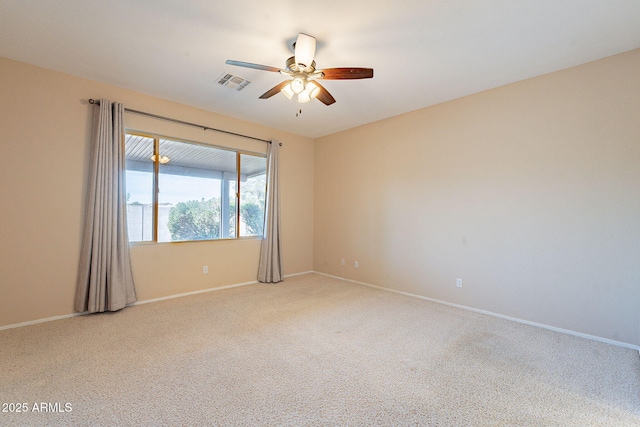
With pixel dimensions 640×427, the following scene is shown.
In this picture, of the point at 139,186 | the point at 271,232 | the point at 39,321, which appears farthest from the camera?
the point at 271,232

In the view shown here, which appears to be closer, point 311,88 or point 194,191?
point 311,88

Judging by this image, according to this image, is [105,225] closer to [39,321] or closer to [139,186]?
[139,186]

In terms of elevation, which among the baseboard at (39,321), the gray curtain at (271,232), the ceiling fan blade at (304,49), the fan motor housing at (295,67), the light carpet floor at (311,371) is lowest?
the light carpet floor at (311,371)

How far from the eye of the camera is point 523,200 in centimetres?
310

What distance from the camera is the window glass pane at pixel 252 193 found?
4.69 metres

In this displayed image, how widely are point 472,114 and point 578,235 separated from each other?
179 cm

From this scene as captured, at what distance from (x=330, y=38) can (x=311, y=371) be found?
2.81m

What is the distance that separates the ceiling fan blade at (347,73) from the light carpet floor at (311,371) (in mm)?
2393

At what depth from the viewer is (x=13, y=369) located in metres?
2.04

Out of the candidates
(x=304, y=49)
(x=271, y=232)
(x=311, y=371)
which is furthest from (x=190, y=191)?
(x=311, y=371)

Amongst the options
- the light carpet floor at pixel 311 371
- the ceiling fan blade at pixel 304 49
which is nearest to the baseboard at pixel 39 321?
the light carpet floor at pixel 311 371

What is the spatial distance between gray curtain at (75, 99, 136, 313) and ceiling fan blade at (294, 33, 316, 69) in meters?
2.44

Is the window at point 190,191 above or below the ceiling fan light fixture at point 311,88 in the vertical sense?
below

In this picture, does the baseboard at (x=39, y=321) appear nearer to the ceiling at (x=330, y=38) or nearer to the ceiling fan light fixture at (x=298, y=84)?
the ceiling at (x=330, y=38)
